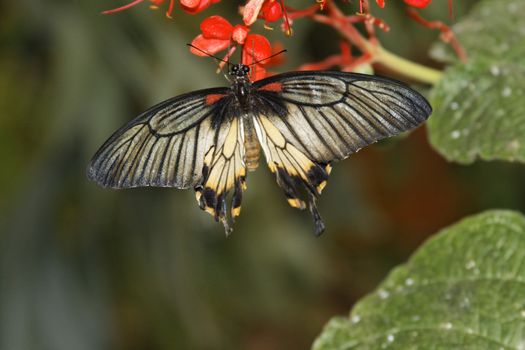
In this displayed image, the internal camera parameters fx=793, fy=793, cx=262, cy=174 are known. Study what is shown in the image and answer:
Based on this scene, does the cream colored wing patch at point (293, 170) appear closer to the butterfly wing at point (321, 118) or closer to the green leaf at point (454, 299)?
the butterfly wing at point (321, 118)

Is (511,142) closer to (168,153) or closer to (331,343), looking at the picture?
(331,343)

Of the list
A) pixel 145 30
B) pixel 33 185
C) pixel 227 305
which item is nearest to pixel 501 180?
pixel 227 305

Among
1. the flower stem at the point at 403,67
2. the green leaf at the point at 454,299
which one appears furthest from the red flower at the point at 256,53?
the green leaf at the point at 454,299

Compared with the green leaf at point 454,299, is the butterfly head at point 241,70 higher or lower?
higher

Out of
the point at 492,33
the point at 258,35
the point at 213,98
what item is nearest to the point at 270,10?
the point at 258,35

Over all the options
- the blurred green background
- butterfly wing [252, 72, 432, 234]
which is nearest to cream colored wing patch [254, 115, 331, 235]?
butterfly wing [252, 72, 432, 234]

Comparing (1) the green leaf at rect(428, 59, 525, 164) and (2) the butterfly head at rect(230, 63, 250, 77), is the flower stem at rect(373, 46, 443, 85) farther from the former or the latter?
(2) the butterfly head at rect(230, 63, 250, 77)

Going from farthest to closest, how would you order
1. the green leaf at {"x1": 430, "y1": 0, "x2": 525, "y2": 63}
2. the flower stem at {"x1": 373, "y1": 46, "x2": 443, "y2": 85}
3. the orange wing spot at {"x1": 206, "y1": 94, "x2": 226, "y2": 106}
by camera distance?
the green leaf at {"x1": 430, "y1": 0, "x2": 525, "y2": 63} → the flower stem at {"x1": 373, "y1": 46, "x2": 443, "y2": 85} → the orange wing spot at {"x1": 206, "y1": 94, "x2": 226, "y2": 106}
